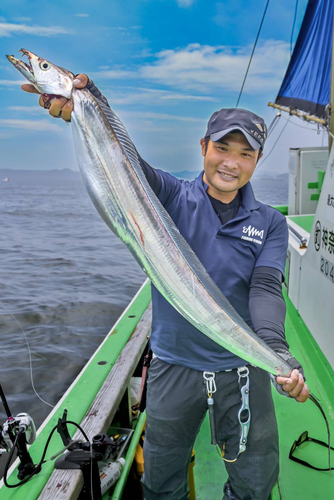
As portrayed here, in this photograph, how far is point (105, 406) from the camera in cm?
239

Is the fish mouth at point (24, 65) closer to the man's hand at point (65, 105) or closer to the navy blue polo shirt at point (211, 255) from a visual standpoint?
the man's hand at point (65, 105)

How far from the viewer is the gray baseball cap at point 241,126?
165 centimetres

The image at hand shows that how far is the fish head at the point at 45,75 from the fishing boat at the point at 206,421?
161 cm

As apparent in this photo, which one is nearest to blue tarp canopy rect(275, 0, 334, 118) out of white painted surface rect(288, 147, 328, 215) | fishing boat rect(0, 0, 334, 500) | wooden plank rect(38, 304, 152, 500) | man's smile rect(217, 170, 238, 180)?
white painted surface rect(288, 147, 328, 215)

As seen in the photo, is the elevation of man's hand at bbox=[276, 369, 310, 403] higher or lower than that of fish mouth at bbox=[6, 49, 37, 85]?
lower

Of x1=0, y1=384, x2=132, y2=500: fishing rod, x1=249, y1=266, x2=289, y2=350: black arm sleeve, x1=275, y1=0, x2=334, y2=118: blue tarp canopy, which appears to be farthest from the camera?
x1=275, y1=0, x2=334, y2=118: blue tarp canopy

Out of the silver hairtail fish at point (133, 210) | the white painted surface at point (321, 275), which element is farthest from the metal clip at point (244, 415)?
the white painted surface at point (321, 275)

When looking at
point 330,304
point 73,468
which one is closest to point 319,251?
point 330,304

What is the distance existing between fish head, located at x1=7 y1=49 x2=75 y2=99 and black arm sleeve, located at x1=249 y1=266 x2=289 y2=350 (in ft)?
3.58

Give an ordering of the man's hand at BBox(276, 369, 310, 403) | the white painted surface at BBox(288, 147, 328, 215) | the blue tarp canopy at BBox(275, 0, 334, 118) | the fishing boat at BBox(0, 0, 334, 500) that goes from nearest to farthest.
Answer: the man's hand at BBox(276, 369, 310, 403)
the fishing boat at BBox(0, 0, 334, 500)
the white painted surface at BBox(288, 147, 328, 215)
the blue tarp canopy at BBox(275, 0, 334, 118)

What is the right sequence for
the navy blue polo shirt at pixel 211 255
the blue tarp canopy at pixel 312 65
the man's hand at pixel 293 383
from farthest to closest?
the blue tarp canopy at pixel 312 65 < the navy blue polo shirt at pixel 211 255 < the man's hand at pixel 293 383

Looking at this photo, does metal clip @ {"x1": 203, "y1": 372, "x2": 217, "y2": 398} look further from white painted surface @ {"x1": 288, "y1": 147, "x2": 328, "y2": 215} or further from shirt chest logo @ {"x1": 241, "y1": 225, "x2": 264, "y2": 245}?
white painted surface @ {"x1": 288, "y1": 147, "x2": 328, "y2": 215}

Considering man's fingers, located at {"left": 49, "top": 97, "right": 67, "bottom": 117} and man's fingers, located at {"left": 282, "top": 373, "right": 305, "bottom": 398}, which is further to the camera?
man's fingers, located at {"left": 282, "top": 373, "right": 305, "bottom": 398}

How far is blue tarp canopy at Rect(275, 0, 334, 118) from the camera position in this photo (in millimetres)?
9359
